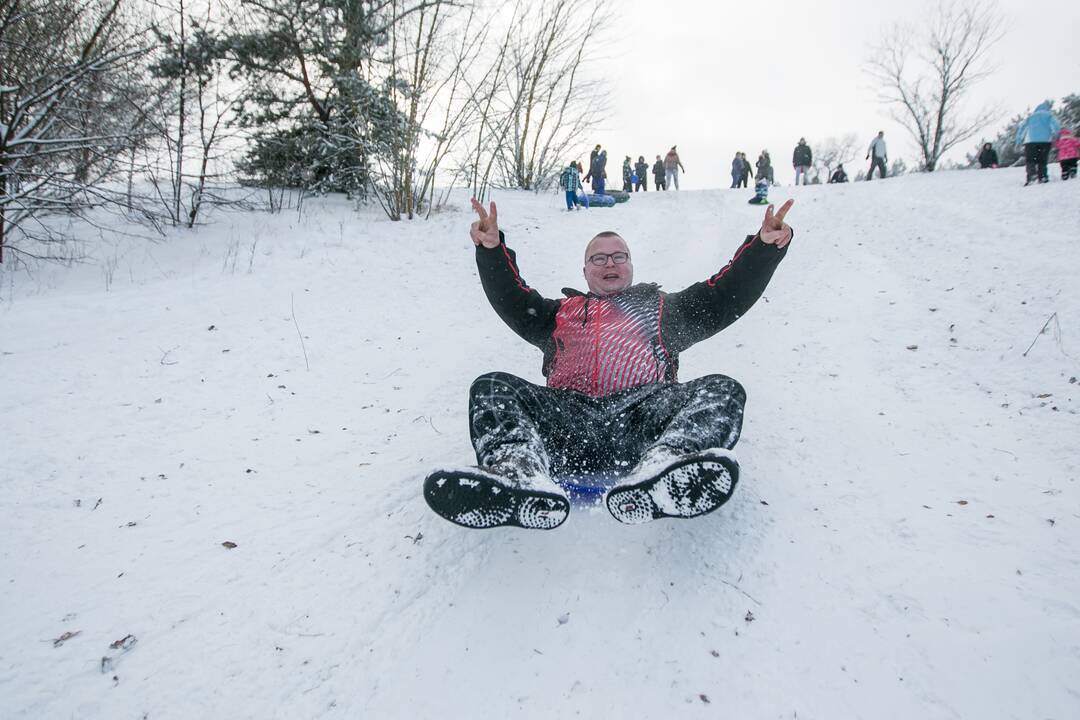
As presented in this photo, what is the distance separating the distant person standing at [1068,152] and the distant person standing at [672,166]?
941 centimetres

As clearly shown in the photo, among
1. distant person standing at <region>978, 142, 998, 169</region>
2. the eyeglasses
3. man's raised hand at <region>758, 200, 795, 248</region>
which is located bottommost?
the eyeglasses

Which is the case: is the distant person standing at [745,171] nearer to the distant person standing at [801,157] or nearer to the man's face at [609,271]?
the distant person standing at [801,157]

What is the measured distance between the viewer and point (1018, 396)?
2.51m

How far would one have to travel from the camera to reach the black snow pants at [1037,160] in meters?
7.38

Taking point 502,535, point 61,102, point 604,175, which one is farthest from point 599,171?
point 502,535

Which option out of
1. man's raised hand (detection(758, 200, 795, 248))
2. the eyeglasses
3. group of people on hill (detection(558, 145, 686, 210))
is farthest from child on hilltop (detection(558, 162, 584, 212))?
man's raised hand (detection(758, 200, 795, 248))

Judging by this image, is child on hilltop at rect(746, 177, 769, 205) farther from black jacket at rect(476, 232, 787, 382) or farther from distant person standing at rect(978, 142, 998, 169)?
distant person standing at rect(978, 142, 998, 169)

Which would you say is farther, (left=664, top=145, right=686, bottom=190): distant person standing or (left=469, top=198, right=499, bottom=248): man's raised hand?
(left=664, top=145, right=686, bottom=190): distant person standing

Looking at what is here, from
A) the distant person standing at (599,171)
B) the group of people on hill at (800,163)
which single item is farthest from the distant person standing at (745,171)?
the distant person standing at (599,171)

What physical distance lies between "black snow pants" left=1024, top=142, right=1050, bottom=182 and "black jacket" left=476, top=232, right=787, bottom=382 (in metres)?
8.20

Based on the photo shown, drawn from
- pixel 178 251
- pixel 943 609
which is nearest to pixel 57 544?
pixel 943 609

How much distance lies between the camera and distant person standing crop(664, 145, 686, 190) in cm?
1589

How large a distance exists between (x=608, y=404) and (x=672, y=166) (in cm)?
1571

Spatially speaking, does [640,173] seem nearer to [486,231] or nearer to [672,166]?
[672,166]
